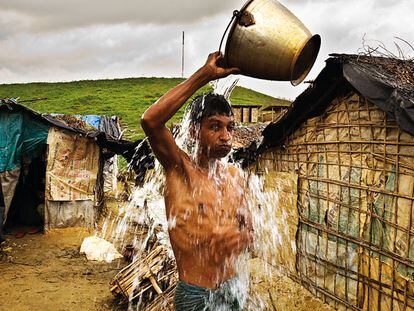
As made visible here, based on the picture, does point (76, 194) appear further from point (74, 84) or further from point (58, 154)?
point (74, 84)

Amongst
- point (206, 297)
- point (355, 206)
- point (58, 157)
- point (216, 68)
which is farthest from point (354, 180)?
point (58, 157)

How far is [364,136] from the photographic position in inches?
212

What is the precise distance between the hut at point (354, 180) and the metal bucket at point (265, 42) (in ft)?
7.40

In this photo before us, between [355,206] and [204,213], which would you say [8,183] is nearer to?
[355,206]

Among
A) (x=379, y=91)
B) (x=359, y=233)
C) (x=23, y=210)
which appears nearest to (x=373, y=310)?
(x=359, y=233)

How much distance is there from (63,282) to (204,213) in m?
6.78

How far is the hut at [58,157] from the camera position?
1080cm

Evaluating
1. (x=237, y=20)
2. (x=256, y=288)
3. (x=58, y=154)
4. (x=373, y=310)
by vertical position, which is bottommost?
(x=256, y=288)

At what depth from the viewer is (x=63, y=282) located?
325 inches

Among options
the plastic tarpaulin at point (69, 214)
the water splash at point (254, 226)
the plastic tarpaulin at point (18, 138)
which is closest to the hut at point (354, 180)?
the water splash at point (254, 226)

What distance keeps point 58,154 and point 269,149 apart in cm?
623

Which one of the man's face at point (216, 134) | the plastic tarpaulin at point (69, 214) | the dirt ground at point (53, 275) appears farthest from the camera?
the plastic tarpaulin at point (69, 214)

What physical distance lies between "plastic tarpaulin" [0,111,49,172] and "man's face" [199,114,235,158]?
956cm

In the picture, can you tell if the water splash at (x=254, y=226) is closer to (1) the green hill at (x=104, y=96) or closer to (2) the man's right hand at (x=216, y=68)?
(2) the man's right hand at (x=216, y=68)
